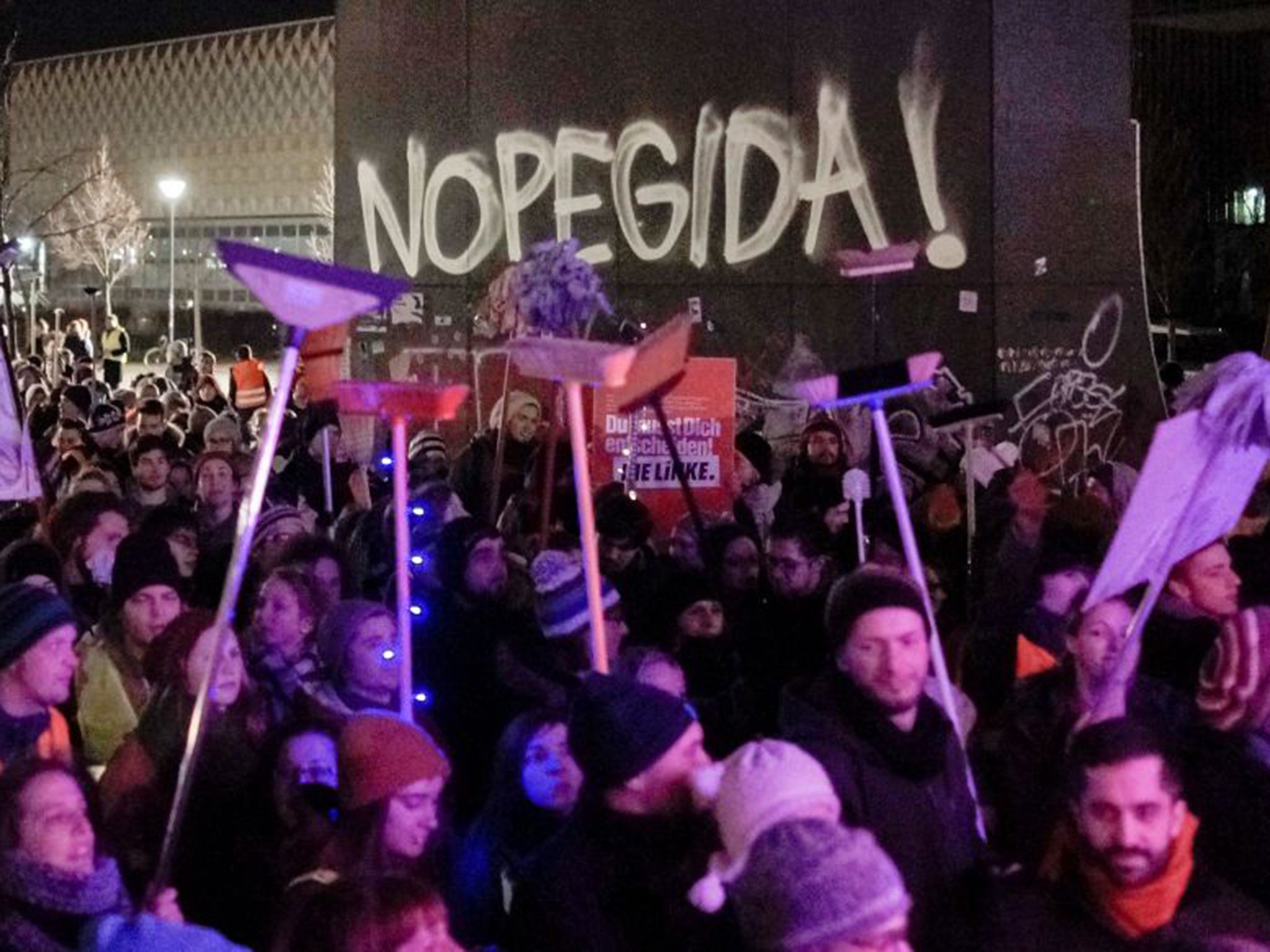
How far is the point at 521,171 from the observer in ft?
56.6

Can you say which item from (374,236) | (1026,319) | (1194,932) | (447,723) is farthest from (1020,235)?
(1194,932)

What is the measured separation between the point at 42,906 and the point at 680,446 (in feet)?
23.1

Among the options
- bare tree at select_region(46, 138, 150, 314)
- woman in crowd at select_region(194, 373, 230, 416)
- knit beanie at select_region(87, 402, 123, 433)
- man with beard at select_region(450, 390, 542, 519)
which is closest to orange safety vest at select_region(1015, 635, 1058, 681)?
man with beard at select_region(450, 390, 542, 519)

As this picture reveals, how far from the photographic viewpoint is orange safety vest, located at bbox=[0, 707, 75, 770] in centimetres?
493

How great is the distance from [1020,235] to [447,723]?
871cm

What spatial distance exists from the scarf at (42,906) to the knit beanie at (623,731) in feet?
3.06

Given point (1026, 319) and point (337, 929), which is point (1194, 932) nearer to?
point (337, 929)

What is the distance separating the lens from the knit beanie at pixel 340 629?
5.65 metres

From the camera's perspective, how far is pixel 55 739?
5105mm

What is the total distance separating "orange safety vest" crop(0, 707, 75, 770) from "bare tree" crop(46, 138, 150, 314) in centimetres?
4298

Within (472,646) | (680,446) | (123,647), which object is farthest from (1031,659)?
(680,446)

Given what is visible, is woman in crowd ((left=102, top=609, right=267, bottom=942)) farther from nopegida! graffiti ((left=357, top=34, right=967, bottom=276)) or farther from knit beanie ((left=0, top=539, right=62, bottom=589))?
nopegida! graffiti ((left=357, top=34, right=967, bottom=276))

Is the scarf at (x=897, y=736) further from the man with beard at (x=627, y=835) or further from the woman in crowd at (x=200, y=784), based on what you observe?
the woman in crowd at (x=200, y=784)

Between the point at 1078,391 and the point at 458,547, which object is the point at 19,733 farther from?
the point at 1078,391
